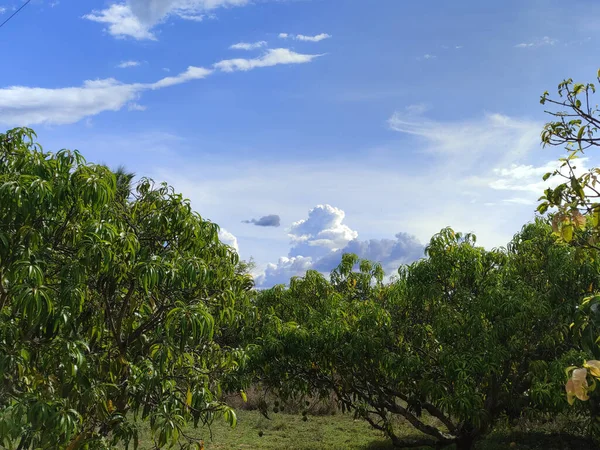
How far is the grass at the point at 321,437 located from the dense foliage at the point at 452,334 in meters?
1.95

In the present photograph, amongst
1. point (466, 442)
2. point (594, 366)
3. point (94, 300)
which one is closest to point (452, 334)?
point (466, 442)

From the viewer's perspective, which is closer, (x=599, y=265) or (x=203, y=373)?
(x=203, y=373)

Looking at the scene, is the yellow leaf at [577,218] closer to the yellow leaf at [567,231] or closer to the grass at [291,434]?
the yellow leaf at [567,231]

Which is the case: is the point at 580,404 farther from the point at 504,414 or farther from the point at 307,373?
the point at 307,373

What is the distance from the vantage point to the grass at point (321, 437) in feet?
38.1

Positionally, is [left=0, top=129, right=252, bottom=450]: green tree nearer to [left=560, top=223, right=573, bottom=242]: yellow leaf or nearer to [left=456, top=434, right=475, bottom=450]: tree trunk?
[left=560, top=223, right=573, bottom=242]: yellow leaf

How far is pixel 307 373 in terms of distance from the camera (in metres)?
10.1

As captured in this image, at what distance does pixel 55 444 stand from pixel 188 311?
139 centimetres

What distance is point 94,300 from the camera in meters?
5.11

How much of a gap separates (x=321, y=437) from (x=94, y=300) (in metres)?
9.07

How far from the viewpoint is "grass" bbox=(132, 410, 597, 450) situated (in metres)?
11.6

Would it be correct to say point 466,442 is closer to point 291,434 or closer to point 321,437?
point 321,437

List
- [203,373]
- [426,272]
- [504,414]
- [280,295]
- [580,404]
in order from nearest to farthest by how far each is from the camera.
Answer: [203,373] → [580,404] → [426,272] → [504,414] → [280,295]

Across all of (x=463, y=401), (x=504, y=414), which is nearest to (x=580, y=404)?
(x=463, y=401)
